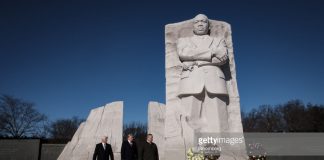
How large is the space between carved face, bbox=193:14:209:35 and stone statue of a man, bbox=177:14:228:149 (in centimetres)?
53

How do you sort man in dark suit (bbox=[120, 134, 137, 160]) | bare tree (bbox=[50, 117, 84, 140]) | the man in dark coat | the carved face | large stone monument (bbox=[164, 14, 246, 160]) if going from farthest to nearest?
bare tree (bbox=[50, 117, 84, 140]) → the carved face → large stone monument (bbox=[164, 14, 246, 160]) → man in dark suit (bbox=[120, 134, 137, 160]) → the man in dark coat

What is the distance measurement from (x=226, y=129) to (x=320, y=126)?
30.8m

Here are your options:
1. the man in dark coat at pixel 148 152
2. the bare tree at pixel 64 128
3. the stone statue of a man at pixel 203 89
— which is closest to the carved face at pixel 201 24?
the stone statue of a man at pixel 203 89

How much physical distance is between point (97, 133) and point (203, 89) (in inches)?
191

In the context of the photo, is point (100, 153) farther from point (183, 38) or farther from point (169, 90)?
point (183, 38)

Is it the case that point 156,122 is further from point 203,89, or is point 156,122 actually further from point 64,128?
point 64,128

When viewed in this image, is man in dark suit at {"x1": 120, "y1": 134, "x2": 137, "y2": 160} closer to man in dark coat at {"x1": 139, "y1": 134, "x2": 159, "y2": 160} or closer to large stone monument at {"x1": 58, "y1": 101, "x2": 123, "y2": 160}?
man in dark coat at {"x1": 139, "y1": 134, "x2": 159, "y2": 160}

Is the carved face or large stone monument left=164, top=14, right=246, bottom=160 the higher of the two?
the carved face

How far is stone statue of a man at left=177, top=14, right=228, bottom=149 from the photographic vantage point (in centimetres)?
810

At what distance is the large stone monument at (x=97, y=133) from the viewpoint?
418 inches

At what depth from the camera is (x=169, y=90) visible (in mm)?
8914

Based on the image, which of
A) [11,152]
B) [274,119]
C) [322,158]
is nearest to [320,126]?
[274,119]

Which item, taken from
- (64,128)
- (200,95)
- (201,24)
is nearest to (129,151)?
(200,95)

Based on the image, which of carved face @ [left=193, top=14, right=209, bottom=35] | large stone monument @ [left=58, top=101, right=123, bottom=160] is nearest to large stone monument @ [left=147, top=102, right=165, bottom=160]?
large stone monument @ [left=58, top=101, right=123, bottom=160]
